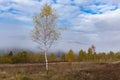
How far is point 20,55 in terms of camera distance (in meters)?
95.1

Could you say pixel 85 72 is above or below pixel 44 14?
below

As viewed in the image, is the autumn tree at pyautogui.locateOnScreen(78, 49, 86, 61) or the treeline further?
the autumn tree at pyautogui.locateOnScreen(78, 49, 86, 61)

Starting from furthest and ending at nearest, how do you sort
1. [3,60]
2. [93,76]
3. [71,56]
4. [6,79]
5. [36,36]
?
[71,56] < [3,60] < [36,36] < [93,76] < [6,79]

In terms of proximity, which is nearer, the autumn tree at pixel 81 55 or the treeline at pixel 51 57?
the treeline at pixel 51 57

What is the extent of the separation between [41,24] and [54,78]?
38.7 ft

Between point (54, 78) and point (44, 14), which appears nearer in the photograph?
point (54, 78)

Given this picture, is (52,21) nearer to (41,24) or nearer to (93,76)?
(41,24)

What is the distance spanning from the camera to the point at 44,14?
33.8m

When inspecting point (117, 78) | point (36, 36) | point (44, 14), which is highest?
point (44, 14)

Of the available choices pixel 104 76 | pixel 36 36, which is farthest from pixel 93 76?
pixel 36 36

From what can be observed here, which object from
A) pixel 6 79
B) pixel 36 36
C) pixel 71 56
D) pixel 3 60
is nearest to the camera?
pixel 6 79

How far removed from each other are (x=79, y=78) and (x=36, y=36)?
11.7 m

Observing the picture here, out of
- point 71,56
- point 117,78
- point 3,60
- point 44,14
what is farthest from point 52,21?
point 71,56

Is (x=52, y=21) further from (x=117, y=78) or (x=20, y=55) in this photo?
(x=20, y=55)
